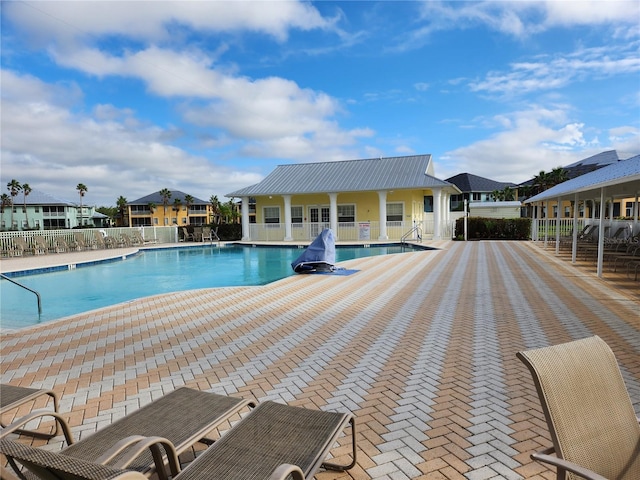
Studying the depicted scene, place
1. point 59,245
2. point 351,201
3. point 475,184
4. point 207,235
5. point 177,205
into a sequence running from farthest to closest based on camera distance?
point 177,205
point 475,184
point 207,235
point 351,201
point 59,245

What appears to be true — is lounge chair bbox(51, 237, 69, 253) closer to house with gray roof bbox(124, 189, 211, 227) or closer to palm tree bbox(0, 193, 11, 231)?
house with gray roof bbox(124, 189, 211, 227)

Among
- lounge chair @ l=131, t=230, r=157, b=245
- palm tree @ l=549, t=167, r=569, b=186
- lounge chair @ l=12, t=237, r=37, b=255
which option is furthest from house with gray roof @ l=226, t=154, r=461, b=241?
palm tree @ l=549, t=167, r=569, b=186

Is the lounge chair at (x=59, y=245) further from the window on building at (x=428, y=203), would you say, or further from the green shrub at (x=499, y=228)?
the window on building at (x=428, y=203)

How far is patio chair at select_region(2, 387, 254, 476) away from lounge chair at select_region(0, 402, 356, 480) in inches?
3.6

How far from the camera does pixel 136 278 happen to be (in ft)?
47.3

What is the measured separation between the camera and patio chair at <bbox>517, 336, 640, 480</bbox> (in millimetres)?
1825

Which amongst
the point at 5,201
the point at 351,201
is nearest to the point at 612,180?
the point at 351,201

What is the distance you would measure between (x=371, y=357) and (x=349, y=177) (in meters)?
23.2

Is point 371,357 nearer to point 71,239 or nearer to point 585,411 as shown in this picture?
point 585,411

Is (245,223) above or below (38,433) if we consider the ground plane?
above

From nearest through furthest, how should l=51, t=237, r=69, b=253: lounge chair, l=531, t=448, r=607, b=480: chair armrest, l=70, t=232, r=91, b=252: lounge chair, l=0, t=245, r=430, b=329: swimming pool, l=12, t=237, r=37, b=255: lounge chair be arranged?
l=531, t=448, r=607, b=480: chair armrest < l=0, t=245, r=430, b=329: swimming pool < l=12, t=237, r=37, b=255: lounge chair < l=51, t=237, r=69, b=253: lounge chair < l=70, t=232, r=91, b=252: lounge chair

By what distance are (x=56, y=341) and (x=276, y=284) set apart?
5197 mm

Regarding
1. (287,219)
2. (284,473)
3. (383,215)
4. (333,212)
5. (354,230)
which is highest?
(333,212)

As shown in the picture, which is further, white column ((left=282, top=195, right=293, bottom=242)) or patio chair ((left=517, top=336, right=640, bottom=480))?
white column ((left=282, top=195, right=293, bottom=242))
